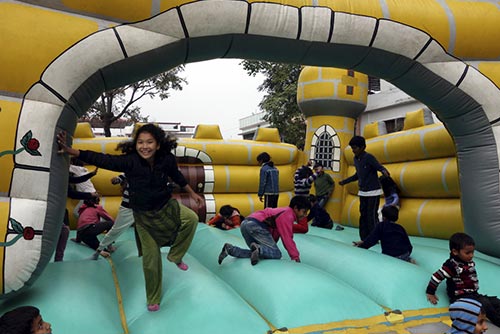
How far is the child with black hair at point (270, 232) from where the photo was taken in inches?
115

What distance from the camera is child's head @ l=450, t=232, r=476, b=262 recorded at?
7.70 ft

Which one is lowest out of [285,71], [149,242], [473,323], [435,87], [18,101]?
[473,323]

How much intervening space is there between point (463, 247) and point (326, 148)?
4.46 meters

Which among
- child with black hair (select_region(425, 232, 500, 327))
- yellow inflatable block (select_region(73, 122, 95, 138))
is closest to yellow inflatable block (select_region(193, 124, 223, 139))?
yellow inflatable block (select_region(73, 122, 95, 138))

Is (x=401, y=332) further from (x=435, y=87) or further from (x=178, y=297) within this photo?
(x=435, y=87)

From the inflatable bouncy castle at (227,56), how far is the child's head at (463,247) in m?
0.34

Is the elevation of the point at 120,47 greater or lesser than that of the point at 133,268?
greater

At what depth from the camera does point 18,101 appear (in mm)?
2242

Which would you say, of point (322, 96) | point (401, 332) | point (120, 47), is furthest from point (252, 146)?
point (401, 332)

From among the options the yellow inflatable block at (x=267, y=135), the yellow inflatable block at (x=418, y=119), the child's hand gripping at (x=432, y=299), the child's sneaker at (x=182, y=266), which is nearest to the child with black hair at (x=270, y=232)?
the child's sneaker at (x=182, y=266)

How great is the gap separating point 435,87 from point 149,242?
260 cm

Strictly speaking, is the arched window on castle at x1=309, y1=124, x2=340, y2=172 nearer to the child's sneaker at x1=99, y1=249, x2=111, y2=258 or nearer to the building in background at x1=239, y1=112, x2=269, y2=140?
the child's sneaker at x1=99, y1=249, x2=111, y2=258

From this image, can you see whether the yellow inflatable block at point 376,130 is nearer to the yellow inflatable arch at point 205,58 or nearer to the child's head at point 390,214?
the yellow inflatable arch at point 205,58

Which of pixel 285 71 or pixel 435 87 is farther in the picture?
pixel 285 71
